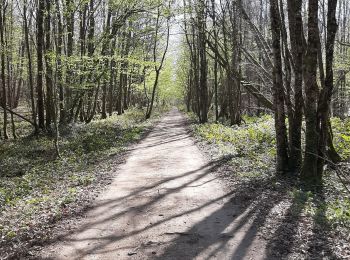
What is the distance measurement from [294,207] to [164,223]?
2.79m

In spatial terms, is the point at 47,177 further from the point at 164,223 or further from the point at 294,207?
the point at 294,207

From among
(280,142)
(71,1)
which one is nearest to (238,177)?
(280,142)

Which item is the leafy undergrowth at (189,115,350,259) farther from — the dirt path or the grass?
the dirt path

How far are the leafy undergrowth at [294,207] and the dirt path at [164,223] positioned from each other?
44 centimetres

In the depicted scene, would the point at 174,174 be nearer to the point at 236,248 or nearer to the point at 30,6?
the point at 236,248

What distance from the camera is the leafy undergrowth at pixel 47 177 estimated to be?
6754 millimetres

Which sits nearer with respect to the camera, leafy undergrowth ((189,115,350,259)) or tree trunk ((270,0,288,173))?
leafy undergrowth ((189,115,350,259))

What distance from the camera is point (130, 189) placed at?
30.5 ft

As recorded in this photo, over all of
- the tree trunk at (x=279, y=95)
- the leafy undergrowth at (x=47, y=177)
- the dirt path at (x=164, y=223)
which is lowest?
the dirt path at (x=164, y=223)

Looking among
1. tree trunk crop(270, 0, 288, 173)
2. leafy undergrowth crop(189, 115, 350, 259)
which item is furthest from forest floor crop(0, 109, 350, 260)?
tree trunk crop(270, 0, 288, 173)

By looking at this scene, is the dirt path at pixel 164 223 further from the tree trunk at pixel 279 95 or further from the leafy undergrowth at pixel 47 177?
the tree trunk at pixel 279 95

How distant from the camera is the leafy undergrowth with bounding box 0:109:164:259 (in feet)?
22.2

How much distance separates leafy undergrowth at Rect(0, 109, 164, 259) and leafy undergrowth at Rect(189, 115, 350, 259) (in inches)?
159

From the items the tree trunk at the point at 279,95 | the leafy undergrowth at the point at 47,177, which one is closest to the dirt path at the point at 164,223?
the leafy undergrowth at the point at 47,177
